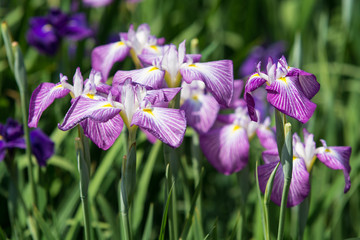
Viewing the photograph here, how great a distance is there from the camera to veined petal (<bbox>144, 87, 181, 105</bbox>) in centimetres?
92

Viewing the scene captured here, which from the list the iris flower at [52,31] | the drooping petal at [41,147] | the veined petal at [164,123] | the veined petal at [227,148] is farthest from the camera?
the iris flower at [52,31]

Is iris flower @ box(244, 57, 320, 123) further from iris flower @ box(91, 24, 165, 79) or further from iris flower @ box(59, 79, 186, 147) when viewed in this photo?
iris flower @ box(91, 24, 165, 79)

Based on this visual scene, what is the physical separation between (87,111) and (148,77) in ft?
0.65

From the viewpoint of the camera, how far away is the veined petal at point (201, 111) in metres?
1.24

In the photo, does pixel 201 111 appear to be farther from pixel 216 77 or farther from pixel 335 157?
pixel 335 157

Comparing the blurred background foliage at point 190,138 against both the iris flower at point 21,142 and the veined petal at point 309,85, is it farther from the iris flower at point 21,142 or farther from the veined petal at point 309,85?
the veined petal at point 309,85

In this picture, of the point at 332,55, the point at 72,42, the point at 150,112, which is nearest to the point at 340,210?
the point at 150,112

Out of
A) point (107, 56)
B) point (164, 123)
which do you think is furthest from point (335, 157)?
point (107, 56)

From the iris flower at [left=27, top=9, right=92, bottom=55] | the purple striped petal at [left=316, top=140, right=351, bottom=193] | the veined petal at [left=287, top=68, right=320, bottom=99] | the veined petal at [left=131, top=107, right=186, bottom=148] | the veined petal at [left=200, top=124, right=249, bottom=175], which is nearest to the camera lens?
the veined petal at [left=131, top=107, right=186, bottom=148]

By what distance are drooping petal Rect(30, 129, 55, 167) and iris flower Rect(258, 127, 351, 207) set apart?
0.65m

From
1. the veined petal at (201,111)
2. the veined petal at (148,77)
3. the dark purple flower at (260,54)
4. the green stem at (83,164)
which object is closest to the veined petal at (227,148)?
the veined petal at (201,111)

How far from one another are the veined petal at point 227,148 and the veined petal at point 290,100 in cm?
34

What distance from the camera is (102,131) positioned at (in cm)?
95

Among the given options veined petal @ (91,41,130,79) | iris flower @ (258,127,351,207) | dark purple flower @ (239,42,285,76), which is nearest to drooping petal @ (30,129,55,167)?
veined petal @ (91,41,130,79)
